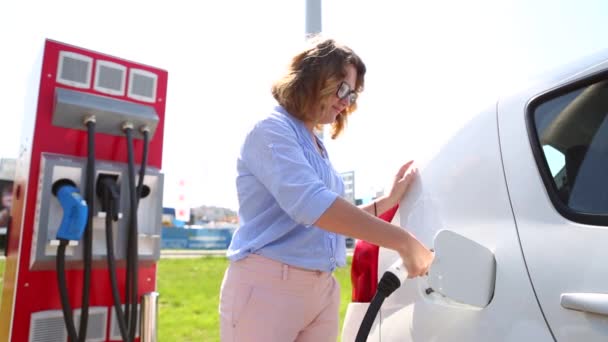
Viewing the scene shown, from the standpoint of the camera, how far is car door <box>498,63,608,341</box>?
106 centimetres

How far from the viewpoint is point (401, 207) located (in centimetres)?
171

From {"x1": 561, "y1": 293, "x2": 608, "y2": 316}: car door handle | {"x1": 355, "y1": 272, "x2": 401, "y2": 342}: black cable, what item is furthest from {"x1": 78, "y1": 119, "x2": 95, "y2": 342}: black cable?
{"x1": 561, "y1": 293, "x2": 608, "y2": 316}: car door handle

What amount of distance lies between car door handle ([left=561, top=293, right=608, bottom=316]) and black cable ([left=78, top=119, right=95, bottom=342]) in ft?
5.62

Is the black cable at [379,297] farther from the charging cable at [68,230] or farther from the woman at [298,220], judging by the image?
the charging cable at [68,230]

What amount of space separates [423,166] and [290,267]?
0.54 m

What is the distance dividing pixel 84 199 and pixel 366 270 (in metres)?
1.19

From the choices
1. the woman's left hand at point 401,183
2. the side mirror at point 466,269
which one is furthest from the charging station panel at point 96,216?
the side mirror at point 466,269

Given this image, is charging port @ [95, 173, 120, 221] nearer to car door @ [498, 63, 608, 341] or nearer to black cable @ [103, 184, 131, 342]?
black cable @ [103, 184, 131, 342]

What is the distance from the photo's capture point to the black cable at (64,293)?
1.98 m

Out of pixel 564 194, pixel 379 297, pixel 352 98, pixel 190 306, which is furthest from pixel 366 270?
pixel 190 306

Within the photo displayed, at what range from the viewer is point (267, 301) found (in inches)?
58.6

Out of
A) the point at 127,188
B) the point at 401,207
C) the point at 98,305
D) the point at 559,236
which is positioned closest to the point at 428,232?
the point at 401,207

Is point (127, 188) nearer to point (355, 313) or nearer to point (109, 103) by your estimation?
point (109, 103)

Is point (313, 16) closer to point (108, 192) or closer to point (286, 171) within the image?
point (108, 192)
